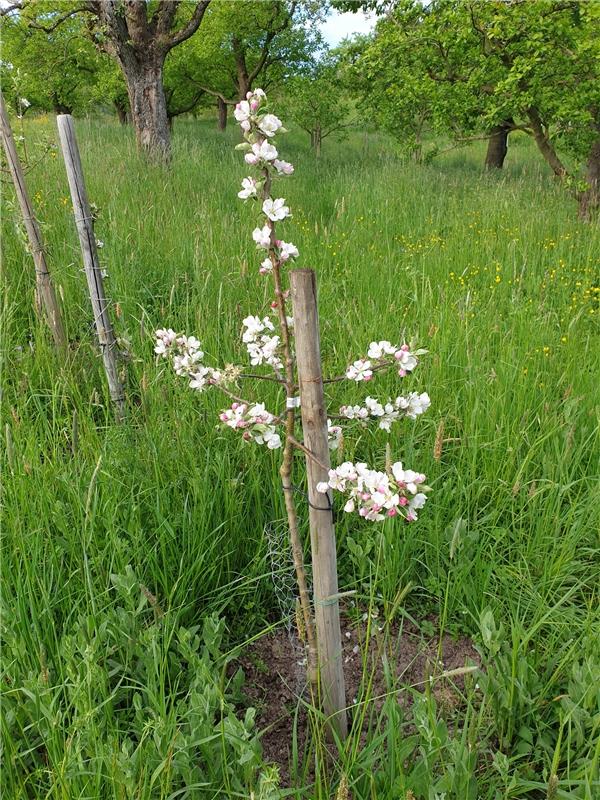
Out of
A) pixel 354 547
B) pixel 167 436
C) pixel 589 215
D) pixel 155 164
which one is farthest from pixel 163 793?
pixel 155 164

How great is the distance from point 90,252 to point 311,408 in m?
1.80

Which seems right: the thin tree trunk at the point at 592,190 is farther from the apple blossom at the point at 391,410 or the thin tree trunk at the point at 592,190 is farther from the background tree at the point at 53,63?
the background tree at the point at 53,63

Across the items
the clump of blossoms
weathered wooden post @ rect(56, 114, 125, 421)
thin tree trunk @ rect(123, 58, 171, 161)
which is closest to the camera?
the clump of blossoms

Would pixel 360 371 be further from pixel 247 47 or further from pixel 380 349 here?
pixel 247 47

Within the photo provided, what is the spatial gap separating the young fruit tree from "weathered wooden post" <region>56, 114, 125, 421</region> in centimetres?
115

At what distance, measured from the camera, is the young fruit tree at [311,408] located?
4.07 feet

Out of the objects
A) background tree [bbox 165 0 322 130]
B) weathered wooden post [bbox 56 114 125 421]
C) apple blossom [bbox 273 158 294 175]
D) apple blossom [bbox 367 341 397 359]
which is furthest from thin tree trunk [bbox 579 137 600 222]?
background tree [bbox 165 0 322 130]

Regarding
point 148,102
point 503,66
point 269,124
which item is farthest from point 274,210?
point 148,102

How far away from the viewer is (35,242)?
116 inches

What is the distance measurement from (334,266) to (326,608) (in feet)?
12.0

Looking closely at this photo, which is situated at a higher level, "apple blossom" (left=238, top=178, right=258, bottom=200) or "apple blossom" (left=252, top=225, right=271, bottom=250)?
"apple blossom" (left=238, top=178, right=258, bottom=200)

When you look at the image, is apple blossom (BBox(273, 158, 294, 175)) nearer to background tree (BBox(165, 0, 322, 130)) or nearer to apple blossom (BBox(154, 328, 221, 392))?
apple blossom (BBox(154, 328, 221, 392))

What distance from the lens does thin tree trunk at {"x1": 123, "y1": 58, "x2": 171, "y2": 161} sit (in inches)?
353

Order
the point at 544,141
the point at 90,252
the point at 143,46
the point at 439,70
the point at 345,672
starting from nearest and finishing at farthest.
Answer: the point at 345,672
the point at 90,252
the point at 544,141
the point at 439,70
the point at 143,46
